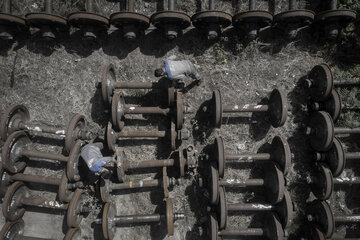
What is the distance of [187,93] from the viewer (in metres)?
3.97

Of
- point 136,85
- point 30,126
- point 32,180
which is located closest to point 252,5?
point 136,85

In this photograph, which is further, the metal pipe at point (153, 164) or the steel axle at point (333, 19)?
the metal pipe at point (153, 164)

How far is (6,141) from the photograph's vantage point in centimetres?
348

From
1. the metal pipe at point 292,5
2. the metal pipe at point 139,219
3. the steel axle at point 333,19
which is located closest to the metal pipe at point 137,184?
the metal pipe at point 139,219

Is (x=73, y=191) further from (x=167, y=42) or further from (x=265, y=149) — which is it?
(x=265, y=149)

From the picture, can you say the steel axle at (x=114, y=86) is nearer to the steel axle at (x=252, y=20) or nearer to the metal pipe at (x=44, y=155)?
the metal pipe at (x=44, y=155)

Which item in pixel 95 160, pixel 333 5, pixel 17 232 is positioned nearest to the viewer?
pixel 95 160

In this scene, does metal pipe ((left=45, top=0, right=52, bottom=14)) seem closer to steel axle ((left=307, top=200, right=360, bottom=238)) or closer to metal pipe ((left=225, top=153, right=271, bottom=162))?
metal pipe ((left=225, top=153, right=271, bottom=162))

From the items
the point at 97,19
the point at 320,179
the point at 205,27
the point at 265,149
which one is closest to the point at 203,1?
the point at 205,27

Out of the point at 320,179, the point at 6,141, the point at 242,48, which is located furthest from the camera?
the point at 242,48

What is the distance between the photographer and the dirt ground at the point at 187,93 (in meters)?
3.95

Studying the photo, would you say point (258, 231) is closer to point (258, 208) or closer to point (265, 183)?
point (258, 208)

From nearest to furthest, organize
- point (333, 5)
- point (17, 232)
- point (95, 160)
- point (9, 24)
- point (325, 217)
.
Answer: point (95, 160)
point (325, 217)
point (333, 5)
point (9, 24)
point (17, 232)

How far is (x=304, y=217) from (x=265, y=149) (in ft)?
4.00
